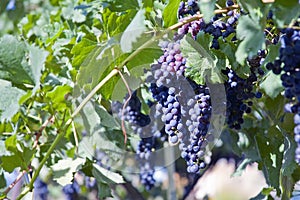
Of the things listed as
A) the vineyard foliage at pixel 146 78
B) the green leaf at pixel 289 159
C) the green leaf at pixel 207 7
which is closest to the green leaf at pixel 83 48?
the vineyard foliage at pixel 146 78

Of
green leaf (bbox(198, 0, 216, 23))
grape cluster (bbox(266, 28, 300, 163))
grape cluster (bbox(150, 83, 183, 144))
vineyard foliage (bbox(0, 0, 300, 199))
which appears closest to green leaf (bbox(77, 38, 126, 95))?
vineyard foliage (bbox(0, 0, 300, 199))

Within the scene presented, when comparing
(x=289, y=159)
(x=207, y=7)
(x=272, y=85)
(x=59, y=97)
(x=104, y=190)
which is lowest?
(x=104, y=190)

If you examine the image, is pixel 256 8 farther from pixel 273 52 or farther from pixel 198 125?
pixel 198 125

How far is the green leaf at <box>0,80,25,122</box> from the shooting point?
103cm

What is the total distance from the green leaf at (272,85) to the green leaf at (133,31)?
0.22 metres

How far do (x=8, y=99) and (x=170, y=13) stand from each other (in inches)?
12.5

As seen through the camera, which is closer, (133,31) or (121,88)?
(133,31)

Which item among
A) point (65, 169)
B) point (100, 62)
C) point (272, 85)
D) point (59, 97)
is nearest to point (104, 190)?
point (65, 169)

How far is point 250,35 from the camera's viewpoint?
76cm

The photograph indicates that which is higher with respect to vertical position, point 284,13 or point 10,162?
point 284,13

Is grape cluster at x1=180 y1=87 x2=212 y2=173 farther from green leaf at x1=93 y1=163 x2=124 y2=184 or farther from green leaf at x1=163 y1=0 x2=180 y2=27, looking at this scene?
green leaf at x1=93 y1=163 x2=124 y2=184

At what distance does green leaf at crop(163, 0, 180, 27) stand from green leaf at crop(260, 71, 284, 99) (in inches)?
8.7

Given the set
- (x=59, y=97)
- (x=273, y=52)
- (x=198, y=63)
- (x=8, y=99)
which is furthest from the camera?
(x=59, y=97)

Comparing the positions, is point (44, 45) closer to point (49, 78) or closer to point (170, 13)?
point (49, 78)
